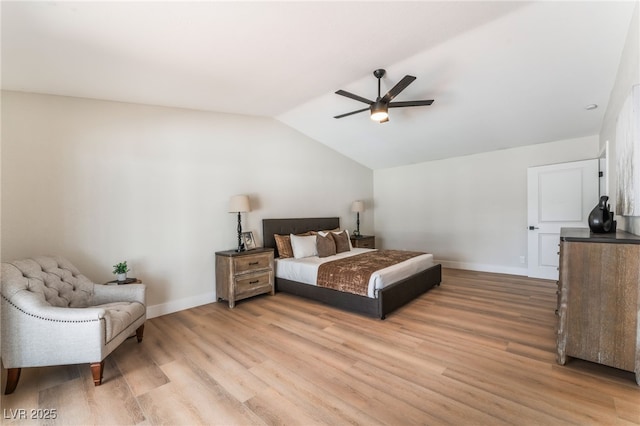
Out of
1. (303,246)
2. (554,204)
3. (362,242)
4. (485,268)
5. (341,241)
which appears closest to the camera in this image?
(303,246)

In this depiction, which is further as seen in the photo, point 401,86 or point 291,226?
point 291,226

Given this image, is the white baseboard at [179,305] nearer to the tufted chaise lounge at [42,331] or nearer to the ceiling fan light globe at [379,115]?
the tufted chaise lounge at [42,331]

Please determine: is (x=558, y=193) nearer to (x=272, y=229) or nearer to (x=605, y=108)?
(x=605, y=108)

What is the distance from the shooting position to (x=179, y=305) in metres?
3.66

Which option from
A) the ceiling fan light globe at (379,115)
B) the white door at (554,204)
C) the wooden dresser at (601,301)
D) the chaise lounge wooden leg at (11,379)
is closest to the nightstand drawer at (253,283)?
the chaise lounge wooden leg at (11,379)

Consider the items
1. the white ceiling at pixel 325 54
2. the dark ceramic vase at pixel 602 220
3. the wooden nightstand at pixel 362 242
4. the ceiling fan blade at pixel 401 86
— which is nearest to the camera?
the white ceiling at pixel 325 54

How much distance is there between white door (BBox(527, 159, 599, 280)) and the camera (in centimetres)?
438

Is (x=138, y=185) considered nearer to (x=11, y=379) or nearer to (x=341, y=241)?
(x=11, y=379)

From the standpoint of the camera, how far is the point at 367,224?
22.5 ft

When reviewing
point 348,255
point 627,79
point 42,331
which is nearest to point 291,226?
point 348,255

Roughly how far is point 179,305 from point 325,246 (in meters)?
2.25

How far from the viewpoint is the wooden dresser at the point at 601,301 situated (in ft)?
6.30

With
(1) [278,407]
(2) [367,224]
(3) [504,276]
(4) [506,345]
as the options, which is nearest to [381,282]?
(4) [506,345]

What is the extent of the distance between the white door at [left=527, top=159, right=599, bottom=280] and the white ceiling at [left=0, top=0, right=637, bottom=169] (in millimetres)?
776
